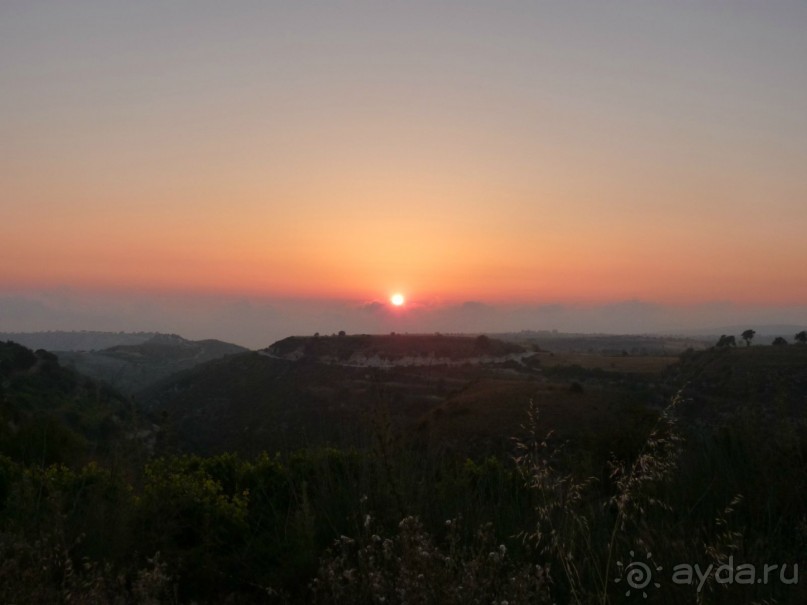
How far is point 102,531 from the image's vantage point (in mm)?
4887

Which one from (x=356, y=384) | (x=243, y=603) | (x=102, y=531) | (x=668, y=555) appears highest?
(x=668, y=555)

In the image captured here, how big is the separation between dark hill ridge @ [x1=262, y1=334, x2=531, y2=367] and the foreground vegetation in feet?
224

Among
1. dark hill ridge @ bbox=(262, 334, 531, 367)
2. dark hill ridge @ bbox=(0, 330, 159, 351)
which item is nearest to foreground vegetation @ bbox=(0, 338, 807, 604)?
dark hill ridge @ bbox=(262, 334, 531, 367)

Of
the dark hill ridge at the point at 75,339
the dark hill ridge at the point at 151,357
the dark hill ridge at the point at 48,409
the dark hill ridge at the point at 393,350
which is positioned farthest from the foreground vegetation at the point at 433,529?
the dark hill ridge at the point at 75,339

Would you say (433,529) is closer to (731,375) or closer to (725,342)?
(731,375)

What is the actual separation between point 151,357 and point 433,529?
11816 centimetres

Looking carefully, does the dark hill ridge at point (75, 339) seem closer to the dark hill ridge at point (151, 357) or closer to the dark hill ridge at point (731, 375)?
the dark hill ridge at point (151, 357)

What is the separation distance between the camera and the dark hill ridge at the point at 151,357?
284 ft

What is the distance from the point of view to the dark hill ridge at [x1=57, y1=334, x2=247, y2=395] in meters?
86.7

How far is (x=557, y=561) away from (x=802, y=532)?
1.38 m

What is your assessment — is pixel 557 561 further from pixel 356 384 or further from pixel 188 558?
pixel 356 384

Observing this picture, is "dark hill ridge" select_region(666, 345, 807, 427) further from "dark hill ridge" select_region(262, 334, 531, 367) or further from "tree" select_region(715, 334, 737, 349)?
"dark hill ridge" select_region(262, 334, 531, 367)

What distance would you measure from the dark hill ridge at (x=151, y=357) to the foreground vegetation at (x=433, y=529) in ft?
250

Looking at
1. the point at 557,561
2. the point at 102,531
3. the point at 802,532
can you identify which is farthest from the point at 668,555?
the point at 102,531
